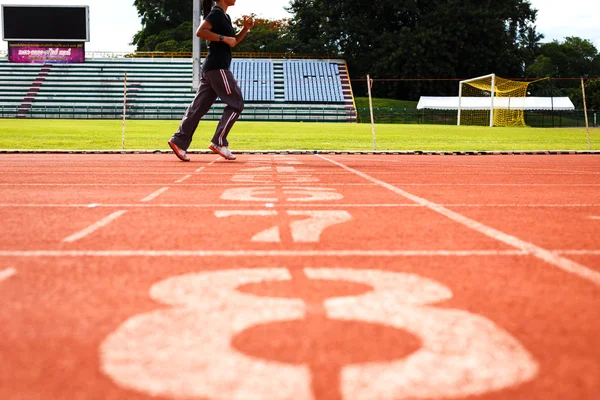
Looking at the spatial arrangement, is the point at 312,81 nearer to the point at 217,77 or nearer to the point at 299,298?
the point at 217,77

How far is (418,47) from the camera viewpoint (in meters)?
58.4

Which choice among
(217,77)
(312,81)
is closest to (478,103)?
(312,81)

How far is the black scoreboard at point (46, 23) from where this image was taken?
156 feet

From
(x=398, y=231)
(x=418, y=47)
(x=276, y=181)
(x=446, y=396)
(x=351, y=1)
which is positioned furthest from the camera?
(x=351, y=1)

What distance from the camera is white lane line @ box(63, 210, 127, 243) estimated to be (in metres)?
3.63

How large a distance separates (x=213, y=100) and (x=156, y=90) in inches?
1601

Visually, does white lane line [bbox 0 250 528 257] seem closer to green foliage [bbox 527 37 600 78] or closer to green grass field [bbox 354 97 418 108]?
green grass field [bbox 354 97 418 108]

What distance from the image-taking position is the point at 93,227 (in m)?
3.99

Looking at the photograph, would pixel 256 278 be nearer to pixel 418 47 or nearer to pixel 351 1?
pixel 418 47

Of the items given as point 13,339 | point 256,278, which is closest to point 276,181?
point 256,278

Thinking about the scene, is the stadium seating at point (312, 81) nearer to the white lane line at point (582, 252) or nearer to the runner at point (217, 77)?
the runner at point (217, 77)

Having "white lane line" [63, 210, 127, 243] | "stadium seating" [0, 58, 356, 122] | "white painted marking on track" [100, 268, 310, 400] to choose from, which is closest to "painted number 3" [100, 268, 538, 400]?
"white painted marking on track" [100, 268, 310, 400]

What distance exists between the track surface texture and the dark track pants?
421cm

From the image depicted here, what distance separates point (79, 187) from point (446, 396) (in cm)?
537
